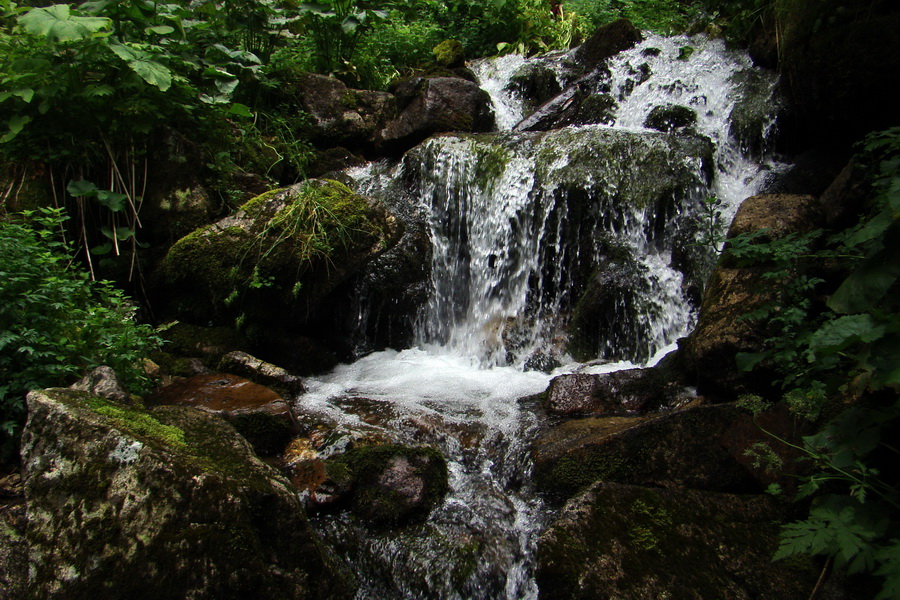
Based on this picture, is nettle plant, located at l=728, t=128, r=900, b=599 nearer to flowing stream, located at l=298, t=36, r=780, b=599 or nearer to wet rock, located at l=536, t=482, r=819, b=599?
wet rock, located at l=536, t=482, r=819, b=599

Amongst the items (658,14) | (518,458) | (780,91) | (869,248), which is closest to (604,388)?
(518,458)

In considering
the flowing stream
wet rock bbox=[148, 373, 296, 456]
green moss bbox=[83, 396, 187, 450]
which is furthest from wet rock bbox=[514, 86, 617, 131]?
green moss bbox=[83, 396, 187, 450]

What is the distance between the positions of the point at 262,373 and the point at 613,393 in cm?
303

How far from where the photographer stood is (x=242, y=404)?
3834 millimetres

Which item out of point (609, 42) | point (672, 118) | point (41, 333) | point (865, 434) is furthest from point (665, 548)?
point (609, 42)

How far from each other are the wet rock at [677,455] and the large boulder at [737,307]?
787 mm

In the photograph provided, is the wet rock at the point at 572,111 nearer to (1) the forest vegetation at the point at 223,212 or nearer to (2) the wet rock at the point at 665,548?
(1) the forest vegetation at the point at 223,212

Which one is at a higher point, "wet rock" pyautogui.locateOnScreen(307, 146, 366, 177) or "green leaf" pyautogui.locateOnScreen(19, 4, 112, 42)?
"green leaf" pyautogui.locateOnScreen(19, 4, 112, 42)

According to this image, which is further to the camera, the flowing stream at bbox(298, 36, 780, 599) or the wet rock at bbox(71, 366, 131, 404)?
the flowing stream at bbox(298, 36, 780, 599)

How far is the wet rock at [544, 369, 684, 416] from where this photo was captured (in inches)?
170

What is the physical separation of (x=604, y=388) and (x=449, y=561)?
216 cm

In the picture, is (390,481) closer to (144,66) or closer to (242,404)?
(242,404)

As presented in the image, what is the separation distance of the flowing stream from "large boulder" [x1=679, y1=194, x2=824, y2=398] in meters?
1.27

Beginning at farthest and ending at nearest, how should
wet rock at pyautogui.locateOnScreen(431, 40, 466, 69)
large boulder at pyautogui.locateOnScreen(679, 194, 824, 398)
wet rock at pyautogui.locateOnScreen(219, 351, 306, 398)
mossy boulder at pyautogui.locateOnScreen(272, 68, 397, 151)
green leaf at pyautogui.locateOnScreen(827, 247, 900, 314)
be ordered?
wet rock at pyautogui.locateOnScreen(431, 40, 466, 69)
mossy boulder at pyautogui.locateOnScreen(272, 68, 397, 151)
wet rock at pyautogui.locateOnScreen(219, 351, 306, 398)
large boulder at pyautogui.locateOnScreen(679, 194, 824, 398)
green leaf at pyautogui.locateOnScreen(827, 247, 900, 314)
